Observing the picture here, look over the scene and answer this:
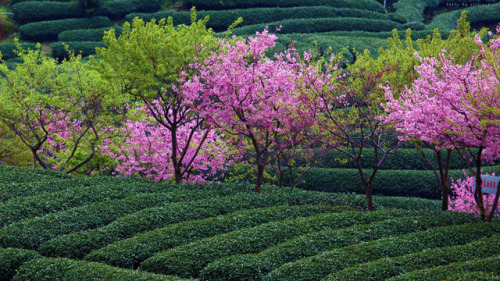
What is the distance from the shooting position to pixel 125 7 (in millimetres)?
45906

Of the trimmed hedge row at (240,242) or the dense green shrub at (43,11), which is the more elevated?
the dense green shrub at (43,11)

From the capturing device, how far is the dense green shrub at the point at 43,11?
43469 millimetres

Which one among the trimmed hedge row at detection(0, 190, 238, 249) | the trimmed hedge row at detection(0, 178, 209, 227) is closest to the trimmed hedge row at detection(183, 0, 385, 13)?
the trimmed hedge row at detection(0, 178, 209, 227)

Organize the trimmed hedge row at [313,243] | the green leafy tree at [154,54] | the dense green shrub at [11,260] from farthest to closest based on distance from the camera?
1. the green leafy tree at [154,54]
2. the dense green shrub at [11,260]
3. the trimmed hedge row at [313,243]

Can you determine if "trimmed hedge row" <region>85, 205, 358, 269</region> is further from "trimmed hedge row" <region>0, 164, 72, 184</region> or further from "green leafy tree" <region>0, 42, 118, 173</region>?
"green leafy tree" <region>0, 42, 118, 173</region>

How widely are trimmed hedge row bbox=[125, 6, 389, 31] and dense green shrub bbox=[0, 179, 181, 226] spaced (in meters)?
27.8

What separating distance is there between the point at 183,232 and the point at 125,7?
37362mm

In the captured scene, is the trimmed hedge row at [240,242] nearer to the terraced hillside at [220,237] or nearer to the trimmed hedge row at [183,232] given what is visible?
the terraced hillside at [220,237]

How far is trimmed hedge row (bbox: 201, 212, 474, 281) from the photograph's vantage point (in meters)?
11.3

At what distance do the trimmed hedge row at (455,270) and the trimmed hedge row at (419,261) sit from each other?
0.54 metres

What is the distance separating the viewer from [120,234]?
13734mm

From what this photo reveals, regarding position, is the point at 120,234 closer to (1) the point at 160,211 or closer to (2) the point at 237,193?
(1) the point at 160,211

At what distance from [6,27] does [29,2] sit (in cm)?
→ 317

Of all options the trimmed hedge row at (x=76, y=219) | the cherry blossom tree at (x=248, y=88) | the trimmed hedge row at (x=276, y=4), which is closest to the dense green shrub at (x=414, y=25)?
the trimmed hedge row at (x=276, y=4)
